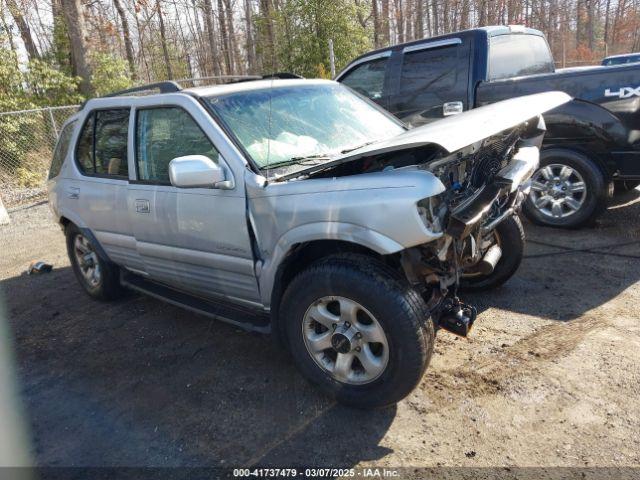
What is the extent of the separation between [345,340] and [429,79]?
4315mm

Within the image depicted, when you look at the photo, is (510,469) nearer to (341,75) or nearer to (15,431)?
(15,431)

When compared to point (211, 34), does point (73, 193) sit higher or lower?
lower

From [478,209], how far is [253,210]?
1.28 meters

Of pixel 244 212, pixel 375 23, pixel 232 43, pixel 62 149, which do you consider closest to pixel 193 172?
pixel 244 212

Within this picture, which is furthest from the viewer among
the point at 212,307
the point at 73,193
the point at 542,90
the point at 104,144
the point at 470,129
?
the point at 542,90

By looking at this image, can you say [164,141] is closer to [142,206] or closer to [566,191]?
[142,206]

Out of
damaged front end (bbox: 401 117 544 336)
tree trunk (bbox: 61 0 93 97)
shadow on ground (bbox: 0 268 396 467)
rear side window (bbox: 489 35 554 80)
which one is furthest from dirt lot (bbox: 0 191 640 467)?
tree trunk (bbox: 61 0 93 97)

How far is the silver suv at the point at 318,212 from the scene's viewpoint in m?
2.51

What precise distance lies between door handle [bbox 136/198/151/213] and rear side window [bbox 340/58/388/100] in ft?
12.5

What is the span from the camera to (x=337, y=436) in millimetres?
2648

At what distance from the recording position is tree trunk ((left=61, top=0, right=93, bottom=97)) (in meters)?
14.3

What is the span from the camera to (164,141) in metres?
3.61

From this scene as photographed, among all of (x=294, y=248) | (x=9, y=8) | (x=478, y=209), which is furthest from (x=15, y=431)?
(x=9, y=8)

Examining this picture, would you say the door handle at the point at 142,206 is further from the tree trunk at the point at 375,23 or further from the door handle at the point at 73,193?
the tree trunk at the point at 375,23
